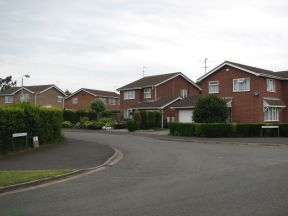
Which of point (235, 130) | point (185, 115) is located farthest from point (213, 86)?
point (235, 130)

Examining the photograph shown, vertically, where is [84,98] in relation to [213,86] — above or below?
above

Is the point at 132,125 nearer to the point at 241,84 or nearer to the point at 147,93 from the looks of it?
the point at 241,84

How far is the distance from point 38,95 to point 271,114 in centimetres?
4359

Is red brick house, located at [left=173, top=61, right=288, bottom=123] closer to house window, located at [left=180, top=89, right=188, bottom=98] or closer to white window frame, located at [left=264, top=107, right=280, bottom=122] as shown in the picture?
white window frame, located at [left=264, top=107, right=280, bottom=122]

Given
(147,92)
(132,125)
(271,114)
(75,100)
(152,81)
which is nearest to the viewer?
(271,114)

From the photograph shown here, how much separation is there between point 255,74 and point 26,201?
33676 millimetres

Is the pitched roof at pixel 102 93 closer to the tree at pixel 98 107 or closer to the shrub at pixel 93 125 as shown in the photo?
the tree at pixel 98 107

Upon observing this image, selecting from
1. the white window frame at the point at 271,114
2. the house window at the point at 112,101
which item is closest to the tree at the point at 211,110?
the white window frame at the point at 271,114

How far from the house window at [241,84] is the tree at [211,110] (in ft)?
19.4

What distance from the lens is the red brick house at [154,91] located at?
174 ft

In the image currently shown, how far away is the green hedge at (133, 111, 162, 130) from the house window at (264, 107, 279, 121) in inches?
475

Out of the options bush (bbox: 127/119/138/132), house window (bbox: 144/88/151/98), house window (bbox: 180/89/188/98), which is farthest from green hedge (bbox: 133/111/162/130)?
house window (bbox: 180/89/188/98)

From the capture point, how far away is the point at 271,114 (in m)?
41.8

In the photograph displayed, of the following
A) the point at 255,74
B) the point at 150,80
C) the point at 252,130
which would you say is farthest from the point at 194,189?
the point at 150,80
